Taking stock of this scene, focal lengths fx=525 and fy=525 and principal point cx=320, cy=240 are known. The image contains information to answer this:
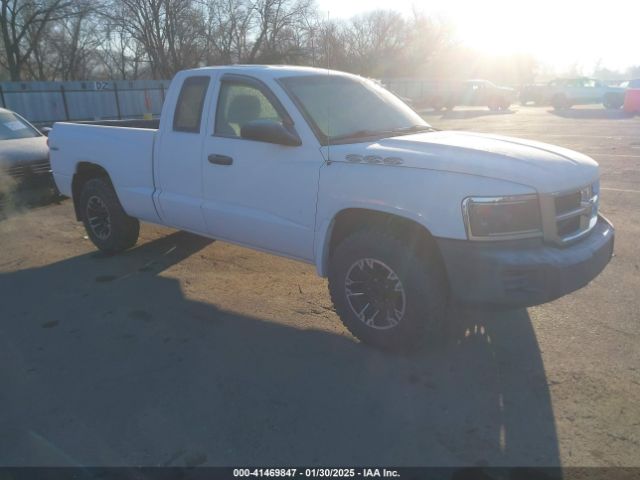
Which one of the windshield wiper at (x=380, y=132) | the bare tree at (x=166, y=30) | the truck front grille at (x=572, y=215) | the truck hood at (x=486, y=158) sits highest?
the bare tree at (x=166, y=30)

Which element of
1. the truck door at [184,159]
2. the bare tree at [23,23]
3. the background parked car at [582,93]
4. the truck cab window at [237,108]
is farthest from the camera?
the bare tree at [23,23]

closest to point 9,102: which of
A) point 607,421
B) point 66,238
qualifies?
point 66,238

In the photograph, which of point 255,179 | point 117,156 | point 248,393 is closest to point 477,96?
point 117,156

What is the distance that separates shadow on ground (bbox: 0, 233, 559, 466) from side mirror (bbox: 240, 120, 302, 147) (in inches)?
57.4

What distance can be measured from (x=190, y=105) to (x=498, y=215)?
305 cm

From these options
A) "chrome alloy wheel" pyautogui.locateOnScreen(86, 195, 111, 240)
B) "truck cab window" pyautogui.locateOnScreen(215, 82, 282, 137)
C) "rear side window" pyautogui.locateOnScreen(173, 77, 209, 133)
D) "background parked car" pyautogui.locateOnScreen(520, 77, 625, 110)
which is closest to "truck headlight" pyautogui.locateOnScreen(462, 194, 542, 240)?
"truck cab window" pyautogui.locateOnScreen(215, 82, 282, 137)

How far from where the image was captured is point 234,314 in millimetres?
4438

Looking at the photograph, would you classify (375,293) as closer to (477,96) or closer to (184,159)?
(184,159)

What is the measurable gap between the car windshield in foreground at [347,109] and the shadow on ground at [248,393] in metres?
1.60

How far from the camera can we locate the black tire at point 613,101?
28766mm

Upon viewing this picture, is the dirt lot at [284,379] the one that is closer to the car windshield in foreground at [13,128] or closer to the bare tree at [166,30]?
the car windshield in foreground at [13,128]

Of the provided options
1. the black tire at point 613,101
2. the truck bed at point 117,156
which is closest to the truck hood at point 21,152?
the truck bed at point 117,156

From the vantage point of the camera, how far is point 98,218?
6000 mm

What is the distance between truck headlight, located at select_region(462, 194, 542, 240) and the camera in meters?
3.14
